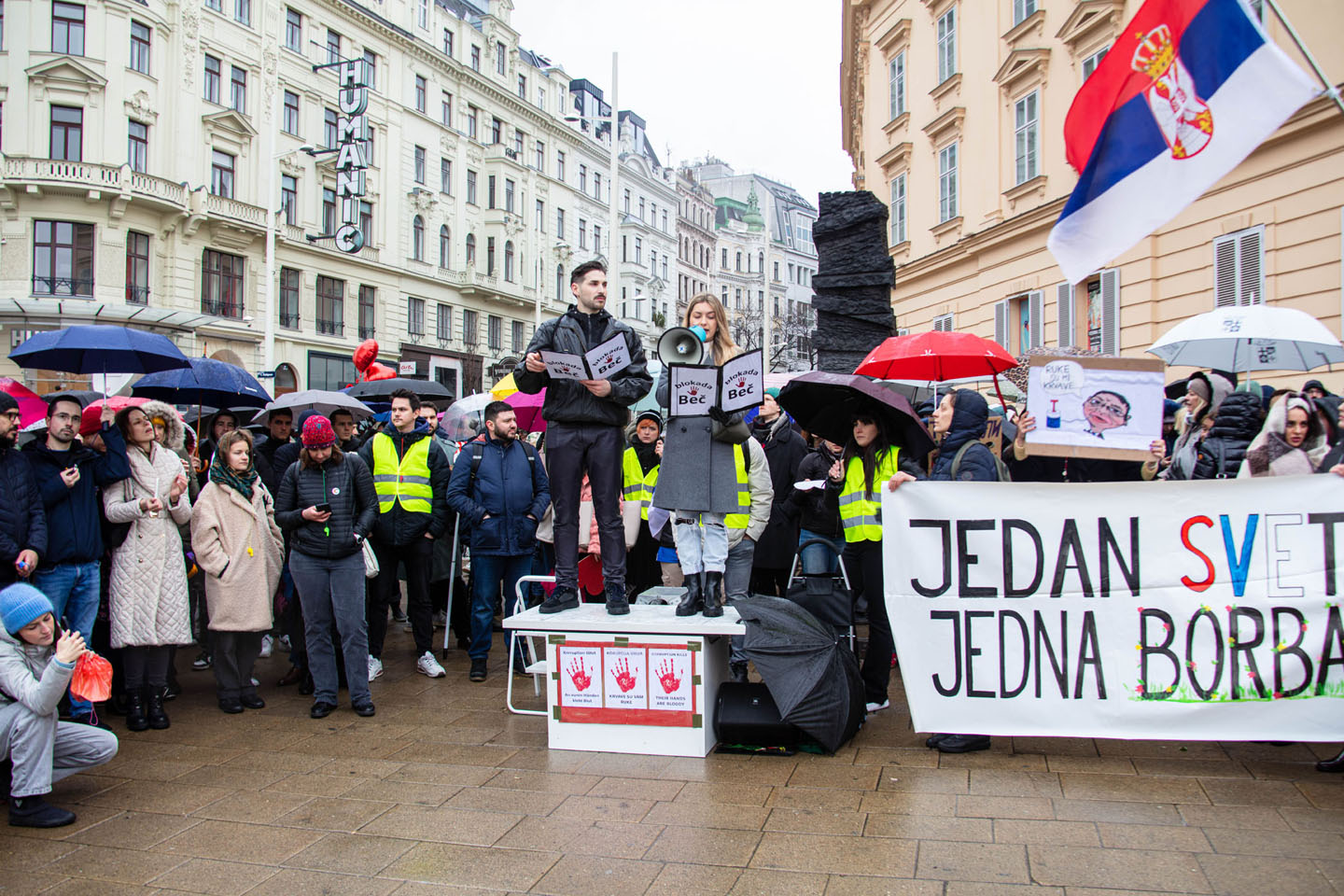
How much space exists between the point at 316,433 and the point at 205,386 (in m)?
3.38

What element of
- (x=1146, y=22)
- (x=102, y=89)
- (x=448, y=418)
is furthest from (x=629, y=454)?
(x=102, y=89)

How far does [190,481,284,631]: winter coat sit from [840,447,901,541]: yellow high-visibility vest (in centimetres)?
396

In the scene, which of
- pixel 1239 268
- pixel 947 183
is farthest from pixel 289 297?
pixel 1239 268

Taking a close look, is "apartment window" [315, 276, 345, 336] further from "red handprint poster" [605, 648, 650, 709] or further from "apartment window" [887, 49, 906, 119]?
"red handprint poster" [605, 648, 650, 709]

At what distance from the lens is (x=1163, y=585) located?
Answer: 5.30 metres

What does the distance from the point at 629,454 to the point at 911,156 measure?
18.0 m

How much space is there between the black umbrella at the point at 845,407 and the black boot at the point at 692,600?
1.42m

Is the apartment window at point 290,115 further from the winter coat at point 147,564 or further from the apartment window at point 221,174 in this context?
the winter coat at point 147,564

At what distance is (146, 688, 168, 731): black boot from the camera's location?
645cm

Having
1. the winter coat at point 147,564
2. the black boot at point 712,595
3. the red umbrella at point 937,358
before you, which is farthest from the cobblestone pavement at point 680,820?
the red umbrella at point 937,358

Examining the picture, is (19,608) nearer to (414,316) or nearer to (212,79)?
(212,79)

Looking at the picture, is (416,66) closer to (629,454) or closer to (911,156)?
(911,156)

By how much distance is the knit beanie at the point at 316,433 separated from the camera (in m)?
6.70

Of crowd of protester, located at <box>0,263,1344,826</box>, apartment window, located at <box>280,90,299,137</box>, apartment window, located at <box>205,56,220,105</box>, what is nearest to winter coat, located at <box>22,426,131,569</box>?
crowd of protester, located at <box>0,263,1344,826</box>
